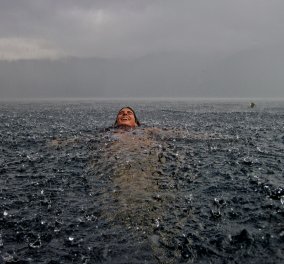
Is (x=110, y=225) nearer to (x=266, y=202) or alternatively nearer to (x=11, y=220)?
(x=11, y=220)

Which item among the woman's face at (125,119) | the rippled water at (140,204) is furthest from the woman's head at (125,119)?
the rippled water at (140,204)

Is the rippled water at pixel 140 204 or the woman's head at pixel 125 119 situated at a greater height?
the woman's head at pixel 125 119

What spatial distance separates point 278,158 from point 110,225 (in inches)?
466

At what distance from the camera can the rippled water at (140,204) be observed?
9602 millimetres

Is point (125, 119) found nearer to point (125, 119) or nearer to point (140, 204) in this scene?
point (125, 119)

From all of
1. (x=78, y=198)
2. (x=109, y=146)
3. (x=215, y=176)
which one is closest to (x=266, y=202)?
(x=215, y=176)

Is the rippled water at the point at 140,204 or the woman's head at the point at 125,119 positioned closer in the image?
the rippled water at the point at 140,204

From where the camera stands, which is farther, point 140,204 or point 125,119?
point 125,119

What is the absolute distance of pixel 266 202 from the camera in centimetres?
1292

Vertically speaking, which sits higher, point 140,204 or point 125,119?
point 125,119

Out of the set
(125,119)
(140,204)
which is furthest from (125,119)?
(140,204)

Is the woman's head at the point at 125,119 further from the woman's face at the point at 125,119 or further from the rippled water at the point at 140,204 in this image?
the rippled water at the point at 140,204

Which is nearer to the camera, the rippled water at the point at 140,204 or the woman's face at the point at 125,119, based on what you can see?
the rippled water at the point at 140,204

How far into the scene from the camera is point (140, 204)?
12.3 metres
